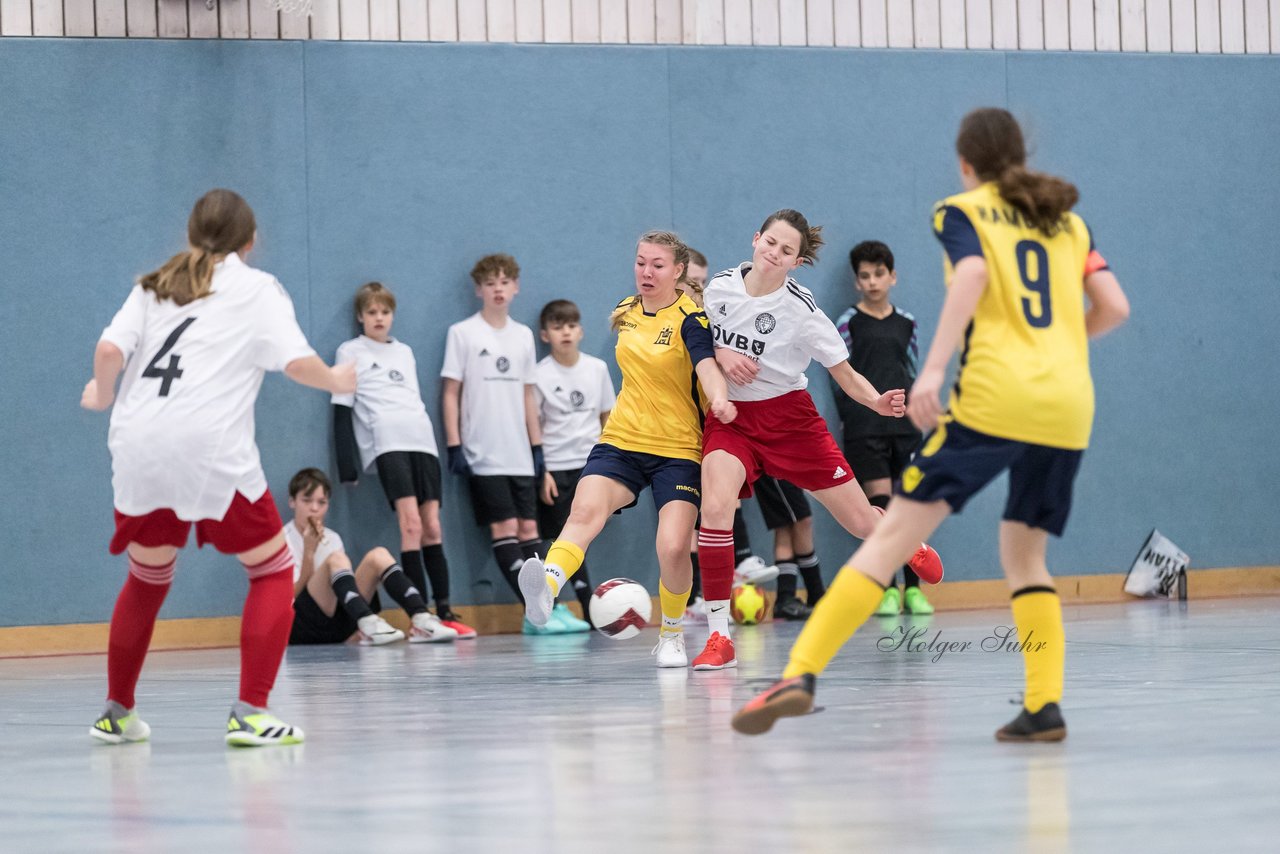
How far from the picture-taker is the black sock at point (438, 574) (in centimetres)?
1050

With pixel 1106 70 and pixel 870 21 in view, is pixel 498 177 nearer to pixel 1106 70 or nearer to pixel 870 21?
pixel 870 21

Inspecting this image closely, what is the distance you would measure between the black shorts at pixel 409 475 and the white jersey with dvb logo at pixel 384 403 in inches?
2.0

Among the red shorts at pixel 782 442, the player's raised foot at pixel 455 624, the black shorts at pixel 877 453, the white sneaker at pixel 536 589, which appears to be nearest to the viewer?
the white sneaker at pixel 536 589

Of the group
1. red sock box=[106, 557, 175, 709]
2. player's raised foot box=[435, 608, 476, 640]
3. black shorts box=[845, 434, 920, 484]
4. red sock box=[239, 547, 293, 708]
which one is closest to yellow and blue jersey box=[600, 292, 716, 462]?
red sock box=[239, 547, 293, 708]

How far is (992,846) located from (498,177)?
861 centimetres

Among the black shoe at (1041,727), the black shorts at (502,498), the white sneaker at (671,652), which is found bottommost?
the white sneaker at (671,652)

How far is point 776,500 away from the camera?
436 inches

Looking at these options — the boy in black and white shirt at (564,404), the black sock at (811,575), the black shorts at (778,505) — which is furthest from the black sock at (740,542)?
the boy in black and white shirt at (564,404)

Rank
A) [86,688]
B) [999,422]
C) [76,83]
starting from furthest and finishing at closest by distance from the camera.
Answer: [76,83] < [86,688] < [999,422]

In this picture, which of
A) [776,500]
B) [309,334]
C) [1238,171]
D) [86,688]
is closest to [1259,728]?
[86,688]

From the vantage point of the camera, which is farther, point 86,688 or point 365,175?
point 365,175

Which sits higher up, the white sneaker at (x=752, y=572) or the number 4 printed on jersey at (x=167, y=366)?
the number 4 printed on jersey at (x=167, y=366)

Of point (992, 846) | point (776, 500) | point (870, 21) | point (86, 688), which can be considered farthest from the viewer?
point (870, 21)

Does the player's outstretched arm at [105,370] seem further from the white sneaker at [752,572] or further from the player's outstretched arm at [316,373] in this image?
the white sneaker at [752,572]
